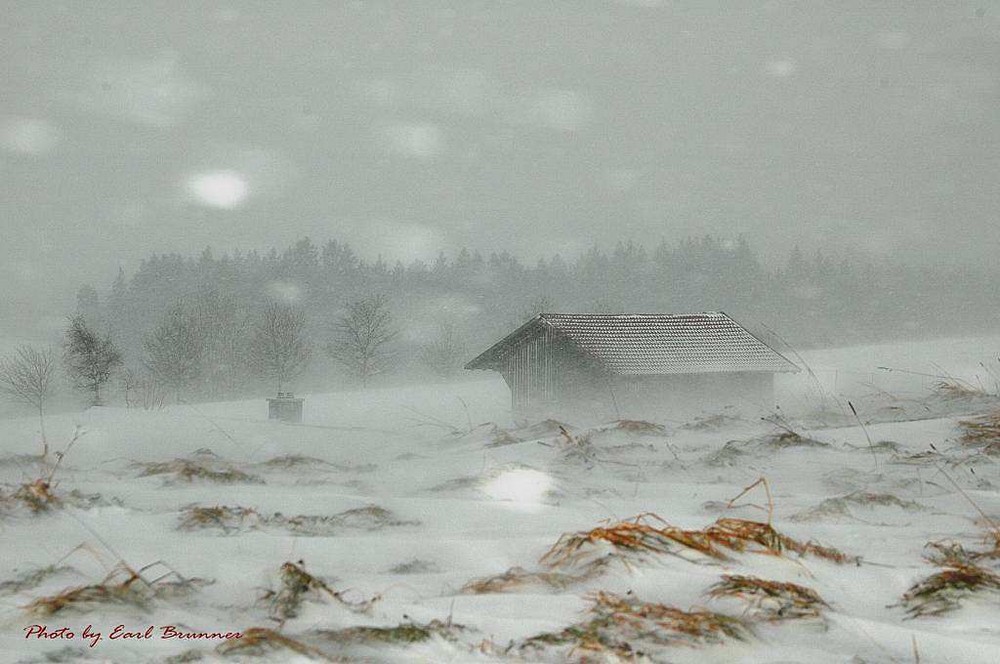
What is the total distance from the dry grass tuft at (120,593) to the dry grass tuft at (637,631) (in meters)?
1.09

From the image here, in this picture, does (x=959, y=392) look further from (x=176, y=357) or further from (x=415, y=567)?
(x=176, y=357)

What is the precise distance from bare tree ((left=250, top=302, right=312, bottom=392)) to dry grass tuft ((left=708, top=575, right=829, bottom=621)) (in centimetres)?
4663

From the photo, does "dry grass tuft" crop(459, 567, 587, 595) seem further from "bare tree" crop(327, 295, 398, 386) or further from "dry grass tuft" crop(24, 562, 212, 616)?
"bare tree" crop(327, 295, 398, 386)

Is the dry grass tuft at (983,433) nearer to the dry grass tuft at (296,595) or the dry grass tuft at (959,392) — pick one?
the dry grass tuft at (959,392)

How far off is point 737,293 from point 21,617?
230 ft

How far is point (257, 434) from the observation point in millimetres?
9344

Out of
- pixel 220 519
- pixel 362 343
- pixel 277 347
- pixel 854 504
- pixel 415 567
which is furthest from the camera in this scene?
pixel 362 343

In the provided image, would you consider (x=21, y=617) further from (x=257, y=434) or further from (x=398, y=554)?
(x=257, y=434)

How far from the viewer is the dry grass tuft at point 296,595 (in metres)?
2.11

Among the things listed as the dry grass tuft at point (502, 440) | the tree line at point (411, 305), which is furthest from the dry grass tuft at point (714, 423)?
the tree line at point (411, 305)

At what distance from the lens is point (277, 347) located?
47375 millimetres

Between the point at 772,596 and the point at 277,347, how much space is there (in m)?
47.4

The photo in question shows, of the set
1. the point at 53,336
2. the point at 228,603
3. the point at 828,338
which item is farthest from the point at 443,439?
the point at 53,336

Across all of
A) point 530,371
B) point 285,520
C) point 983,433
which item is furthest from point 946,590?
point 530,371
